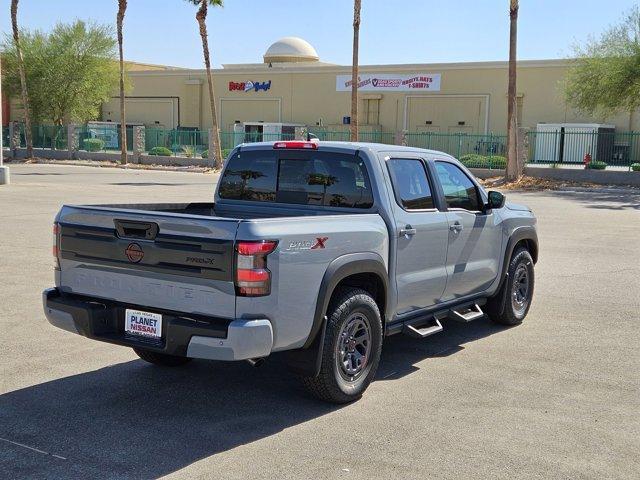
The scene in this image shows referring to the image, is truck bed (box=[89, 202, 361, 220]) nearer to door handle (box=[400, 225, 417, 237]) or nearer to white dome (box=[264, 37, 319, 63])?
door handle (box=[400, 225, 417, 237])

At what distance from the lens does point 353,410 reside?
577cm

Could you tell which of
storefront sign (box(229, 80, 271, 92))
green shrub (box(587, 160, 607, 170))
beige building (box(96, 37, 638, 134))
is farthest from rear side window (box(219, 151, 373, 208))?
storefront sign (box(229, 80, 271, 92))

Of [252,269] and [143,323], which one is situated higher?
[252,269]

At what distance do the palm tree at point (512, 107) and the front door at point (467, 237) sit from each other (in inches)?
1071

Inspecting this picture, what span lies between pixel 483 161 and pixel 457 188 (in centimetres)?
3306

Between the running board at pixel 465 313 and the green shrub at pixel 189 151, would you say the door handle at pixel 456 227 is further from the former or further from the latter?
the green shrub at pixel 189 151

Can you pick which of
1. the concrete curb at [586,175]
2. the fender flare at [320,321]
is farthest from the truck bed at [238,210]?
the concrete curb at [586,175]

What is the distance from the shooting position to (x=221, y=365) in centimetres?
683

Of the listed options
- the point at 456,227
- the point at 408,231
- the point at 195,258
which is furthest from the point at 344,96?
the point at 195,258

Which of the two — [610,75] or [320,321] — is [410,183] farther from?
A: [610,75]

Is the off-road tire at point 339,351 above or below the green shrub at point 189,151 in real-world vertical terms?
below

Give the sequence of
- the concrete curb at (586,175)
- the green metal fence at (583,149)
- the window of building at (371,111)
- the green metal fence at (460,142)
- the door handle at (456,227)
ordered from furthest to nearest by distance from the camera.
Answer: the window of building at (371,111) → the green metal fence at (583,149) → the green metal fence at (460,142) → the concrete curb at (586,175) → the door handle at (456,227)

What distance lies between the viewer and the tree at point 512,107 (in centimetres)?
3331

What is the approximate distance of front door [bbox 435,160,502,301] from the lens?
716cm
